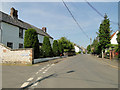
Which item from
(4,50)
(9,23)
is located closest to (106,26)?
(9,23)

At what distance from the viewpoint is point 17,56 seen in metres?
13.4

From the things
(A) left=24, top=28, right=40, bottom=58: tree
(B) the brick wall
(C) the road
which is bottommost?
(C) the road

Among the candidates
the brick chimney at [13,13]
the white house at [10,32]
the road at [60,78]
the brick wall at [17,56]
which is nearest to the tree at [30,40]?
the brick wall at [17,56]

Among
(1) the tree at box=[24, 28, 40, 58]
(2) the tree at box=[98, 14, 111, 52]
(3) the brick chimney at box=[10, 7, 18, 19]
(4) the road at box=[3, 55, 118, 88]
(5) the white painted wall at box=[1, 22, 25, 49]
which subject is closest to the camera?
(4) the road at box=[3, 55, 118, 88]

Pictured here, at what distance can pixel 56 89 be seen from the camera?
4.59 meters

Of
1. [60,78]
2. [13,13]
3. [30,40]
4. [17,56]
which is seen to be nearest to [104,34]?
[30,40]

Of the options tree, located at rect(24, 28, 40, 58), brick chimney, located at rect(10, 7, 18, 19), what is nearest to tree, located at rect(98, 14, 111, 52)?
tree, located at rect(24, 28, 40, 58)

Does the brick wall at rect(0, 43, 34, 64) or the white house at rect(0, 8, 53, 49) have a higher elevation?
the white house at rect(0, 8, 53, 49)

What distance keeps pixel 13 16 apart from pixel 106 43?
22741 mm

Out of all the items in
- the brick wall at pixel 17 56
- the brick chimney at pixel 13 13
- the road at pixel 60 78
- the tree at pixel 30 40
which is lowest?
the road at pixel 60 78

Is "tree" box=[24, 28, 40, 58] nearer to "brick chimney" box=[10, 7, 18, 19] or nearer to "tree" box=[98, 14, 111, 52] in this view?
"brick chimney" box=[10, 7, 18, 19]

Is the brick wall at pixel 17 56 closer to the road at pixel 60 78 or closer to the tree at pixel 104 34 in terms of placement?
the road at pixel 60 78

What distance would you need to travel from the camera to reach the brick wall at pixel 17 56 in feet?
43.2

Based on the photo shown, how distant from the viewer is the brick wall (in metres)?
13.2
